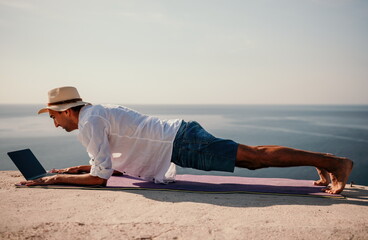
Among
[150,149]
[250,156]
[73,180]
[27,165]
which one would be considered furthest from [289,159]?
[27,165]

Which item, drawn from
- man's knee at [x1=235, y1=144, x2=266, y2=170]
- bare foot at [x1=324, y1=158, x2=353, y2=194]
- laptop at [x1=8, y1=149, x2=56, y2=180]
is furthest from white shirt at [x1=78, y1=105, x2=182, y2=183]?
bare foot at [x1=324, y1=158, x2=353, y2=194]

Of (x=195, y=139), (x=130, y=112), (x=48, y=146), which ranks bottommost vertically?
(x=48, y=146)

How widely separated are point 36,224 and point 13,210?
51 cm

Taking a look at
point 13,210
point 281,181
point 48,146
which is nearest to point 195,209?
point 13,210

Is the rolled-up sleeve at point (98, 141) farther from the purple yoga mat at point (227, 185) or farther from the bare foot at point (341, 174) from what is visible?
the bare foot at point (341, 174)

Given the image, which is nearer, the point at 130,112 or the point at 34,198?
the point at 34,198

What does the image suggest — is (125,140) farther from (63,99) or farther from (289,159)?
(289,159)

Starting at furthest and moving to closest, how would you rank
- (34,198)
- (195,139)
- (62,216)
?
1. (195,139)
2. (34,198)
3. (62,216)

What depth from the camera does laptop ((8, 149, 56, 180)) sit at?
3943mm

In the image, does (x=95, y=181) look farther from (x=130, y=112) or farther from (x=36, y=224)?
(x=36, y=224)

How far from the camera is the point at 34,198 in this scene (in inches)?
124

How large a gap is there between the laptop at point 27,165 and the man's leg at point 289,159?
271cm

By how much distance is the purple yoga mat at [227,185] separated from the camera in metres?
3.61

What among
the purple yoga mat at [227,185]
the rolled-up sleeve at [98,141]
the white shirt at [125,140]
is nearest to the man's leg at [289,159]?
the purple yoga mat at [227,185]
